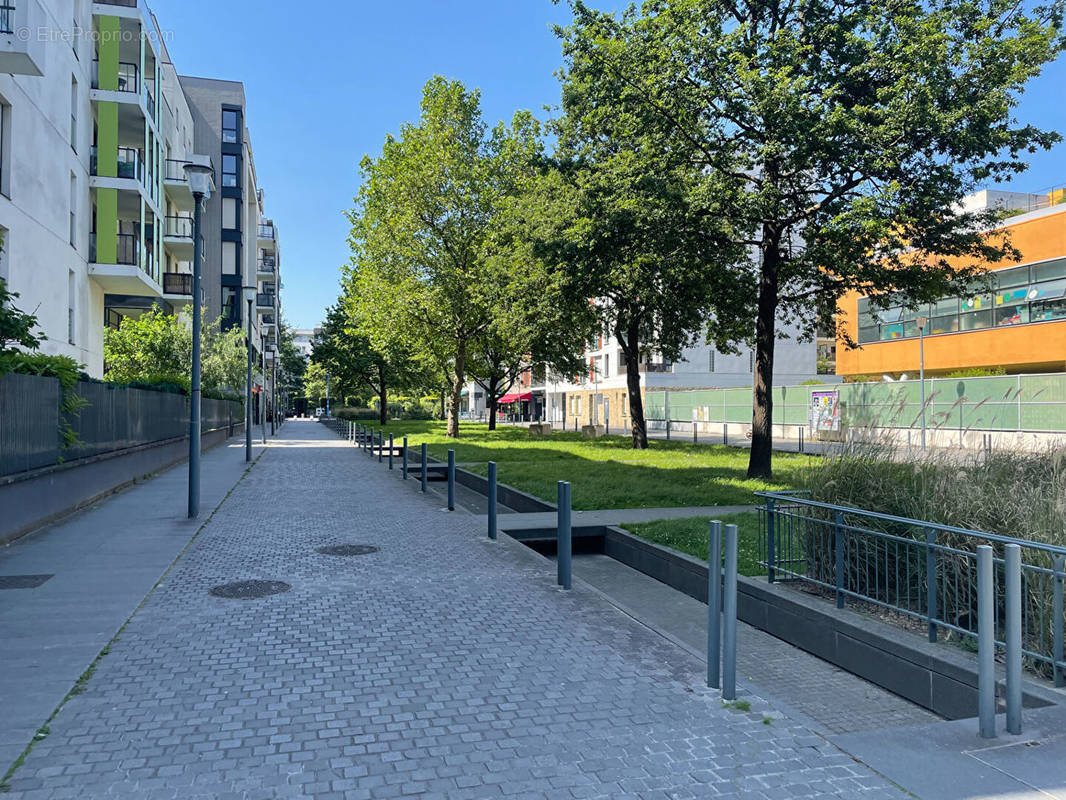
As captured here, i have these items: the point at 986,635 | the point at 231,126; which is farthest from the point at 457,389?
the point at 986,635

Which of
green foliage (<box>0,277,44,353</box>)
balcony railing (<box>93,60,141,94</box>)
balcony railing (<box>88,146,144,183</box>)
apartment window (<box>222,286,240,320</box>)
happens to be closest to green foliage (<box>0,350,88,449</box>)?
green foliage (<box>0,277,44,353</box>)

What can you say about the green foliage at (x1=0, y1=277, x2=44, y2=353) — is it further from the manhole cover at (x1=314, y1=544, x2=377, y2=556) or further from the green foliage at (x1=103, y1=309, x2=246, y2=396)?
the green foliage at (x1=103, y1=309, x2=246, y2=396)

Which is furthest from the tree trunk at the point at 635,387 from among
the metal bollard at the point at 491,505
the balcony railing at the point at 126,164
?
the metal bollard at the point at 491,505

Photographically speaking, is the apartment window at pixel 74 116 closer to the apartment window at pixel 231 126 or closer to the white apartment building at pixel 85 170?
the white apartment building at pixel 85 170

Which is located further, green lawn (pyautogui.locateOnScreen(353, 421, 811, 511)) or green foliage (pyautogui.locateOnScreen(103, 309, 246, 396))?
green foliage (pyautogui.locateOnScreen(103, 309, 246, 396))

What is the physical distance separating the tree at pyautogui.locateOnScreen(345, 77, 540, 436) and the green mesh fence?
16.1 m

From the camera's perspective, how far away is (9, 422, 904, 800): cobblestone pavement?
3.63 meters

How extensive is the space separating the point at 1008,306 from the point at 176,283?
1500 inches

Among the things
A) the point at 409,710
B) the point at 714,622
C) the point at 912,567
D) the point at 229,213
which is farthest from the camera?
the point at 229,213

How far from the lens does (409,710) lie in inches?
177

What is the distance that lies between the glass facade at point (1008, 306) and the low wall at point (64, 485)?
26281 mm

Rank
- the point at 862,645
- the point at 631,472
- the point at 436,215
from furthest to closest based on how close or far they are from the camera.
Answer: the point at 436,215
the point at 631,472
the point at 862,645

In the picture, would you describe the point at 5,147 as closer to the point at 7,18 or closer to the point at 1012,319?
the point at 7,18

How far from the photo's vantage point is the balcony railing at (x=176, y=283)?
3588cm
